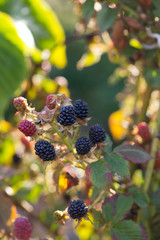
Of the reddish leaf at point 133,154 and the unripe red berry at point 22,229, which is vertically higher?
the unripe red berry at point 22,229

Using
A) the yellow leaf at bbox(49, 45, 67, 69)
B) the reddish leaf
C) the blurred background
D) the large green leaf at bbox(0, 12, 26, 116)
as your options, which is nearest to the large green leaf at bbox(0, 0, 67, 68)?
the yellow leaf at bbox(49, 45, 67, 69)

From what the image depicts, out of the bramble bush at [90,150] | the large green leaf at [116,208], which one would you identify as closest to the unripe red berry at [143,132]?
the bramble bush at [90,150]

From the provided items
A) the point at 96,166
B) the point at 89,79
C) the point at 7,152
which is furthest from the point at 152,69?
the point at 89,79

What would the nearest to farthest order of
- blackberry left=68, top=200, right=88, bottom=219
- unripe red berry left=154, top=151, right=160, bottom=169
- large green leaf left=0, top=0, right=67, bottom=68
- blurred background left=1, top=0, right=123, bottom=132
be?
blackberry left=68, top=200, right=88, bottom=219
unripe red berry left=154, top=151, right=160, bottom=169
large green leaf left=0, top=0, right=67, bottom=68
blurred background left=1, top=0, right=123, bottom=132

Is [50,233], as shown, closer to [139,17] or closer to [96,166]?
[96,166]

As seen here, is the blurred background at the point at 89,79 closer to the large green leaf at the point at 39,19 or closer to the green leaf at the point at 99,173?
the large green leaf at the point at 39,19

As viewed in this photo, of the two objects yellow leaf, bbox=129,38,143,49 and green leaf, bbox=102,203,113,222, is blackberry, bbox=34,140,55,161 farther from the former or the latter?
yellow leaf, bbox=129,38,143,49

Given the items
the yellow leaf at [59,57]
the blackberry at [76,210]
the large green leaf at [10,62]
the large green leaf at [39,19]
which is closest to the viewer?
the blackberry at [76,210]
